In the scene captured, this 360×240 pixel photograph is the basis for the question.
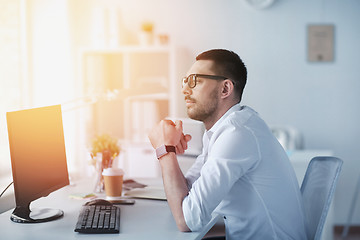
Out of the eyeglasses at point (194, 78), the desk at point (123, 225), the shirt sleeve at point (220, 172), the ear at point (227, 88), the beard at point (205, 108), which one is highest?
the eyeglasses at point (194, 78)

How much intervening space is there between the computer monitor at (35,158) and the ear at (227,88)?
71 cm

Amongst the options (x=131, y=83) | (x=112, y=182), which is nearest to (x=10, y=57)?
(x=131, y=83)

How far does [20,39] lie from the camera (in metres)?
4.10

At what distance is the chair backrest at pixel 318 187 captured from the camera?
190 centimetres

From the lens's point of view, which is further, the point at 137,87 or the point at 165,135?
the point at 137,87

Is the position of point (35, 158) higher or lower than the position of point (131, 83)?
lower

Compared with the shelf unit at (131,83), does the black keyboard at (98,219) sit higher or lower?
lower

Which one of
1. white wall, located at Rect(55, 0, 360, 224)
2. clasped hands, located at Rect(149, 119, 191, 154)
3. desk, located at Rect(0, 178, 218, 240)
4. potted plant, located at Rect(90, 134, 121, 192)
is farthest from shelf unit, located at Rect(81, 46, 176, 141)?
clasped hands, located at Rect(149, 119, 191, 154)

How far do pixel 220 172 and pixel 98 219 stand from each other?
0.50 meters

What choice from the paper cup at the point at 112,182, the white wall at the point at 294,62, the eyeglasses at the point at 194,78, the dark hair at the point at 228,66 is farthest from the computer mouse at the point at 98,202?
the white wall at the point at 294,62

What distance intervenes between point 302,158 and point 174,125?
1.97 metres

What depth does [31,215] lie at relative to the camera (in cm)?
193

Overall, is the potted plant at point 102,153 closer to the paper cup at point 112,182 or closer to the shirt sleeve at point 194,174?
the paper cup at point 112,182

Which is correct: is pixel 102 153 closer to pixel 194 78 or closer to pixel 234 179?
pixel 194 78
